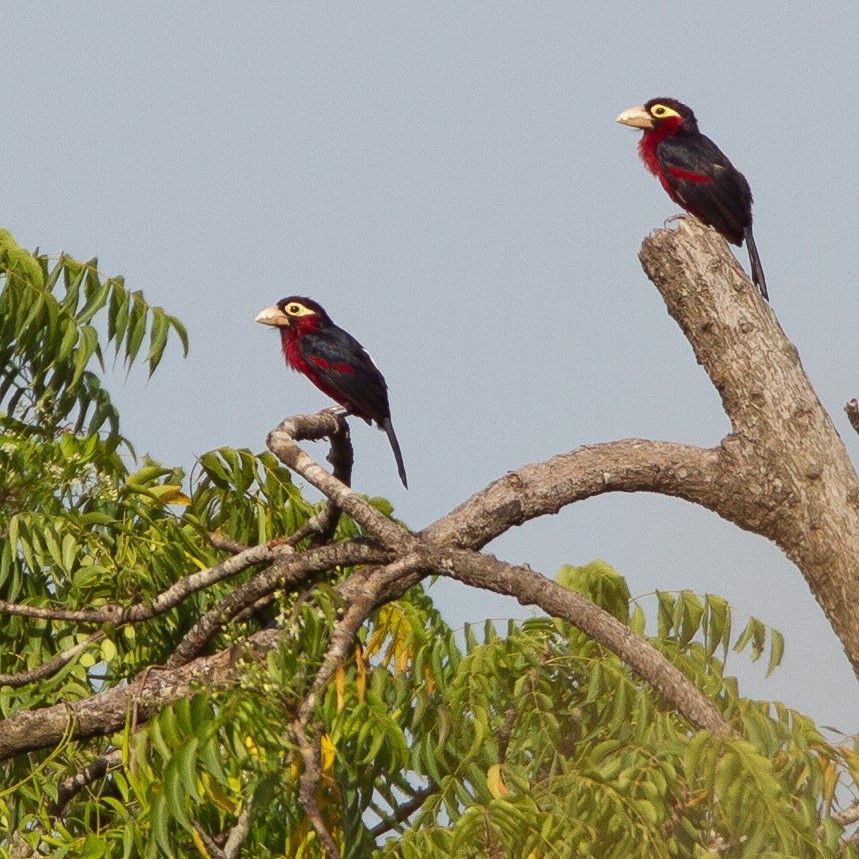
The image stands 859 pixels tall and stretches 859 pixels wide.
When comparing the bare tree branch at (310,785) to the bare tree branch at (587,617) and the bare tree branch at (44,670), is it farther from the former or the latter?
the bare tree branch at (44,670)

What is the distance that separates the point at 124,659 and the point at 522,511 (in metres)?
2.12

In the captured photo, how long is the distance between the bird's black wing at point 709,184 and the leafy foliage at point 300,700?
3.14 metres

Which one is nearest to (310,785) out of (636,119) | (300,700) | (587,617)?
(300,700)

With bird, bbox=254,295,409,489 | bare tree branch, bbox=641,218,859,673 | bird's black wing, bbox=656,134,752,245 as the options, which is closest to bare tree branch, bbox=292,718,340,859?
bare tree branch, bbox=641,218,859,673

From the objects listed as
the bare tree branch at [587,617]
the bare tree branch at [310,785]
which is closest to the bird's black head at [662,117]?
the bare tree branch at [587,617]

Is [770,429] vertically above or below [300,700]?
above

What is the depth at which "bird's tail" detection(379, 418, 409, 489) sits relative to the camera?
8172mm

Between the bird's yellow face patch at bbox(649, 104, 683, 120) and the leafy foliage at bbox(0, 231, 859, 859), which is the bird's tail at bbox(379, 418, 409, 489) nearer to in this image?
the leafy foliage at bbox(0, 231, 859, 859)

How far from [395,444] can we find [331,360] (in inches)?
26.6

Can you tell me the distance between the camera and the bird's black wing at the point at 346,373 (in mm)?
8305

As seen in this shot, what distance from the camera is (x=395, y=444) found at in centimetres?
829

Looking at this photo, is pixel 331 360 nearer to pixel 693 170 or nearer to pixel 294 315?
pixel 294 315

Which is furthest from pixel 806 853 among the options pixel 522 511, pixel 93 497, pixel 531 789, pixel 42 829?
pixel 93 497

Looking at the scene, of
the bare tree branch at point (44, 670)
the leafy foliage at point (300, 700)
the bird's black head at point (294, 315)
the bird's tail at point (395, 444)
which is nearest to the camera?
the leafy foliage at point (300, 700)
